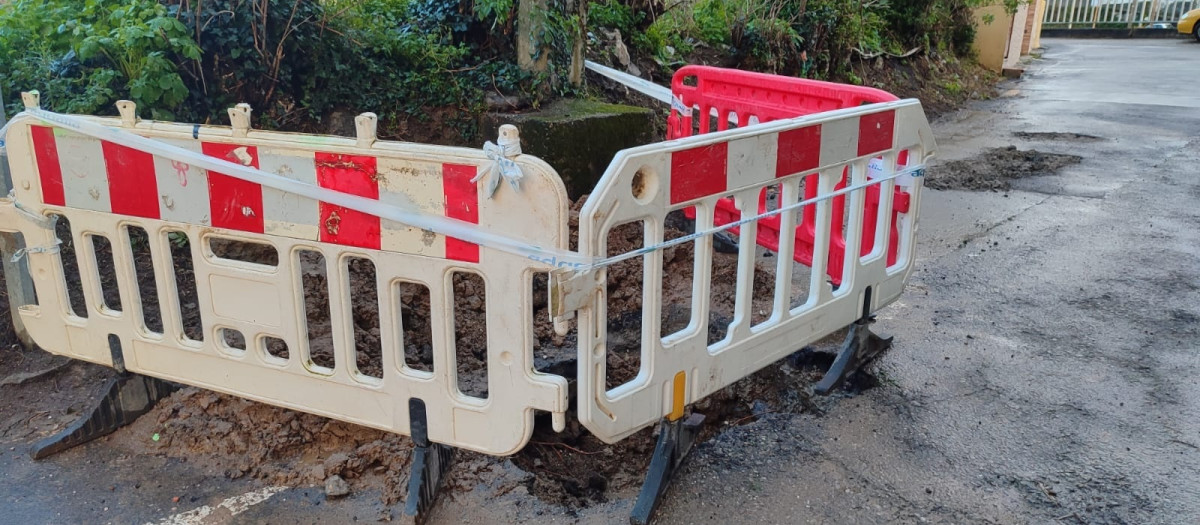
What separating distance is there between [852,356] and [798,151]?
46.6 inches

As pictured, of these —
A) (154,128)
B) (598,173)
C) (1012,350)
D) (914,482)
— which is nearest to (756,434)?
(914,482)

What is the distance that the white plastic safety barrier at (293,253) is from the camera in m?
2.75

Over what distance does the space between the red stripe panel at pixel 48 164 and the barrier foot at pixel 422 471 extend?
5.48ft

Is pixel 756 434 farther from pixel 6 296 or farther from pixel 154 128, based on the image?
pixel 6 296

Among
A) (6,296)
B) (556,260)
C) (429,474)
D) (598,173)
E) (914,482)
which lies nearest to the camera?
(556,260)

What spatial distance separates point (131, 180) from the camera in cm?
326

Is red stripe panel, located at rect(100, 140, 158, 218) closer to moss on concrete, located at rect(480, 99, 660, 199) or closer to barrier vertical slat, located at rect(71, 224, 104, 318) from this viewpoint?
barrier vertical slat, located at rect(71, 224, 104, 318)

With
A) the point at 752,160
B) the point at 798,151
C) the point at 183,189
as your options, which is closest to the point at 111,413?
the point at 183,189

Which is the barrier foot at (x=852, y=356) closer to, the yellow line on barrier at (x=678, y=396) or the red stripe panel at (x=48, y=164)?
the yellow line on barrier at (x=678, y=396)

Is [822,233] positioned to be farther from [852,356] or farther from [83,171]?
[83,171]

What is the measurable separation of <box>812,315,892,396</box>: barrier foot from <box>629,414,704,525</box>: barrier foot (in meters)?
0.96

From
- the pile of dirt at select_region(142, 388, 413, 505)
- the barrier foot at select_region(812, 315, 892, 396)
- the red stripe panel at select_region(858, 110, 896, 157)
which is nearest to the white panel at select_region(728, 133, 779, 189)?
the red stripe panel at select_region(858, 110, 896, 157)

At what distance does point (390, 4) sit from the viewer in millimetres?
7289

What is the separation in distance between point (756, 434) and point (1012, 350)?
5.68 ft
